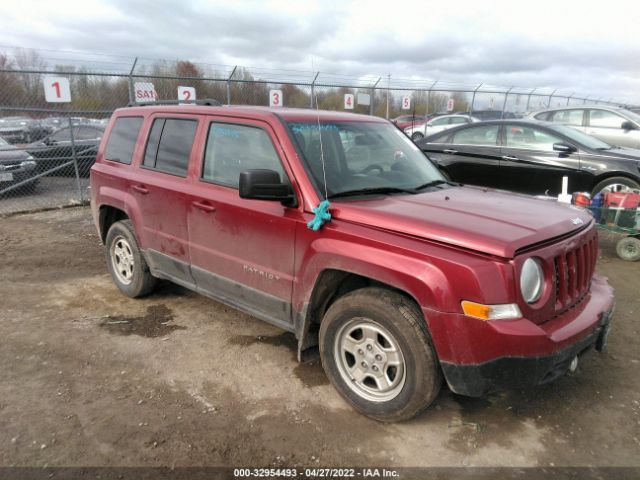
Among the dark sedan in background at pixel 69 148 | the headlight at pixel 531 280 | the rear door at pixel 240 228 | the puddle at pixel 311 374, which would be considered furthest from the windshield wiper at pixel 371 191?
the dark sedan in background at pixel 69 148

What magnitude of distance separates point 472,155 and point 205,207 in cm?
561

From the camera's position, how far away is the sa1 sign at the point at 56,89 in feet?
30.7

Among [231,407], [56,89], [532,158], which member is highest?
[56,89]

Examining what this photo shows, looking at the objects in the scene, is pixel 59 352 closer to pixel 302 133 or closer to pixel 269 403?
pixel 269 403

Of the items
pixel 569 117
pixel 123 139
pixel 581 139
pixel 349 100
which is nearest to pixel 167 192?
pixel 123 139

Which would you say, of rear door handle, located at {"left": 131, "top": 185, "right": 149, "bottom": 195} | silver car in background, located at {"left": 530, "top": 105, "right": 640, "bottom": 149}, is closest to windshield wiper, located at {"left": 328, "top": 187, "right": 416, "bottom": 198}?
rear door handle, located at {"left": 131, "top": 185, "right": 149, "bottom": 195}

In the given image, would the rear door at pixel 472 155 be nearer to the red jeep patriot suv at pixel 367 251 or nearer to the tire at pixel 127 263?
the red jeep patriot suv at pixel 367 251

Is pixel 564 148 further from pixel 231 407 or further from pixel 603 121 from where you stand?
pixel 231 407

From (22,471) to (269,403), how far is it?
4.60ft

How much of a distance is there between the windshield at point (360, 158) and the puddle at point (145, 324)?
2.01 meters

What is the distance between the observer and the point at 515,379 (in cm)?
260

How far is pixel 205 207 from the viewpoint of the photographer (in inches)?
150

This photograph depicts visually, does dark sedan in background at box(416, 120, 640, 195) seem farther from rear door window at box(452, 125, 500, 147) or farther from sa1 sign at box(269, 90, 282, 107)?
sa1 sign at box(269, 90, 282, 107)

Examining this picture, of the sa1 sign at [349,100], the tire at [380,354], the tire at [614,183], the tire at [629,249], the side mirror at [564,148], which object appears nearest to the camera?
the tire at [380,354]
